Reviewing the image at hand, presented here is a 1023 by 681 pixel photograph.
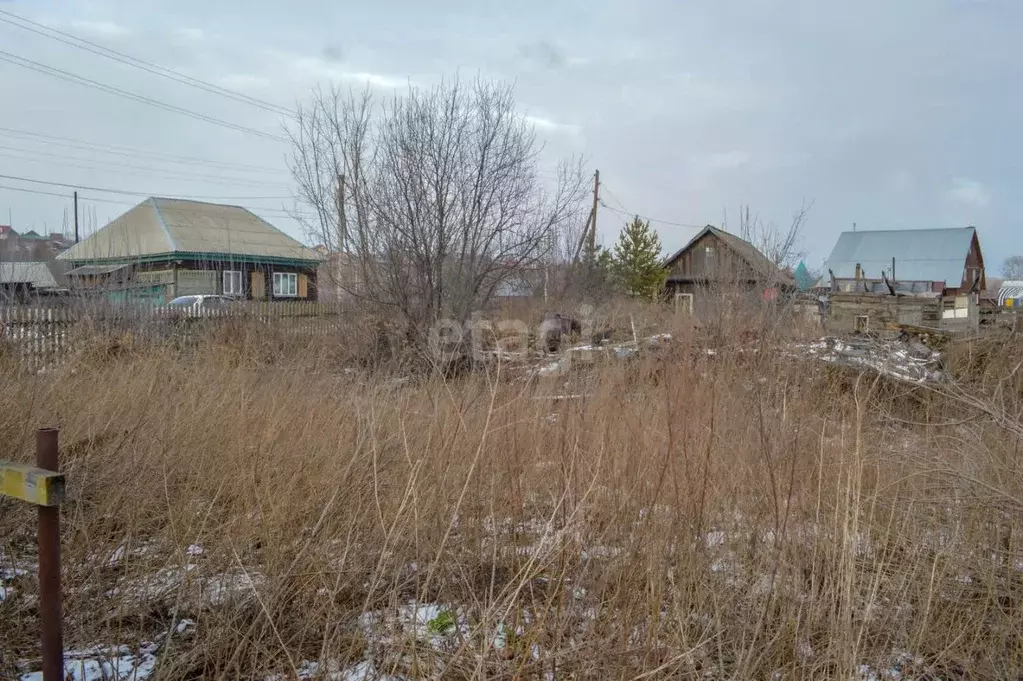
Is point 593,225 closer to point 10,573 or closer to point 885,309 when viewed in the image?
point 885,309

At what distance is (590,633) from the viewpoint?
213cm

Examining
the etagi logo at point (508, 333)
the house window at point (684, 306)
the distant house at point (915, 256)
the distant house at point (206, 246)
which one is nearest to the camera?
the etagi logo at point (508, 333)

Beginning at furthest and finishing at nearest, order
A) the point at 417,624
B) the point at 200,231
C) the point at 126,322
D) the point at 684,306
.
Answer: the point at 200,231 < the point at 684,306 < the point at 126,322 < the point at 417,624

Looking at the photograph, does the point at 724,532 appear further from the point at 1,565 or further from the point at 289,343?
the point at 289,343

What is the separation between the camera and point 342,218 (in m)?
10.2

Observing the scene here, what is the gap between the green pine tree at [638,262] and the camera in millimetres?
28016

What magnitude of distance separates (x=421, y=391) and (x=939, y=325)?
34.5ft

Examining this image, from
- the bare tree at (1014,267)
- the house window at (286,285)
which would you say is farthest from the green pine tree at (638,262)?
the bare tree at (1014,267)

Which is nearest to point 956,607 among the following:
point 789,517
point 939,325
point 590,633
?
point 789,517

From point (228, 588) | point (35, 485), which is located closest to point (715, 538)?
point (228, 588)

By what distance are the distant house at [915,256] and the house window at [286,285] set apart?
91.3ft

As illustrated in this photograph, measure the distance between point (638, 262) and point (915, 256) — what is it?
20553 mm

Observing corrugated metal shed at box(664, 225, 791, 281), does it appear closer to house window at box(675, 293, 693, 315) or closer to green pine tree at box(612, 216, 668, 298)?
house window at box(675, 293, 693, 315)

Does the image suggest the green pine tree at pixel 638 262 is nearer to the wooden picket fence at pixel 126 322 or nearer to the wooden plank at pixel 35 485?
the wooden picket fence at pixel 126 322
